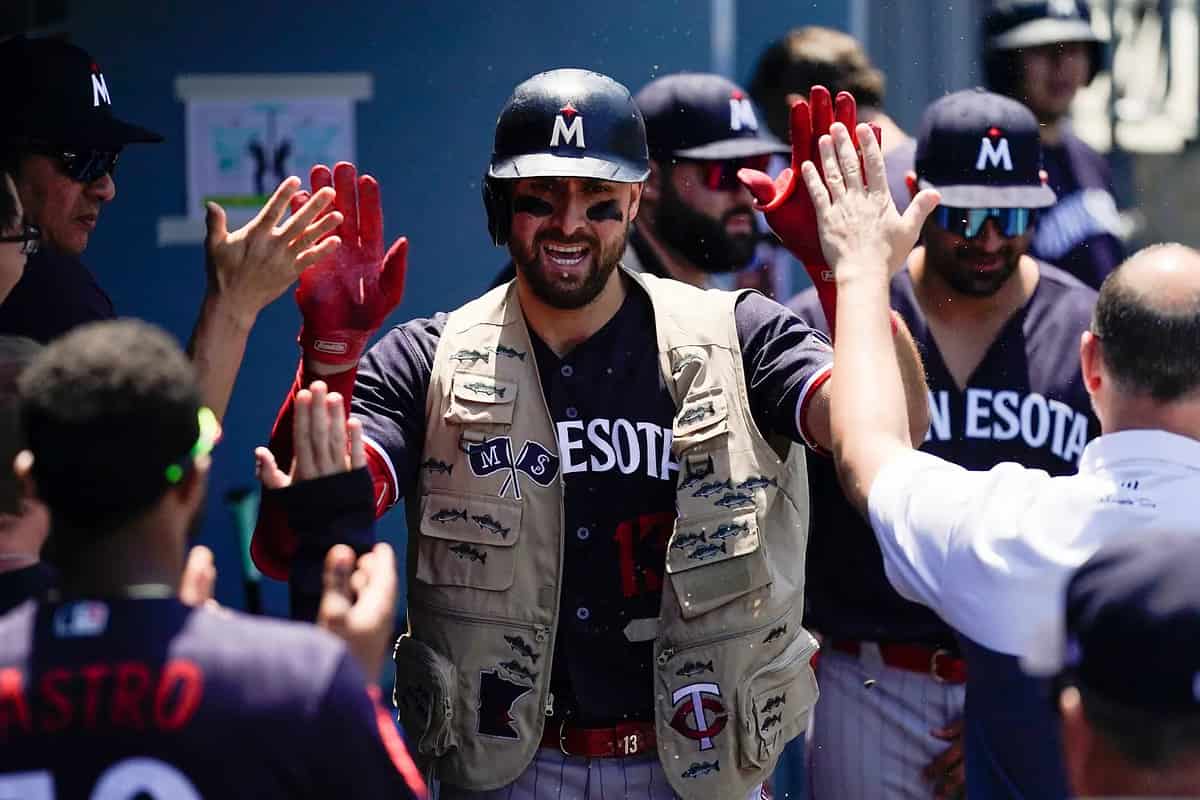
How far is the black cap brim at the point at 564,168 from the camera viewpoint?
3.48m

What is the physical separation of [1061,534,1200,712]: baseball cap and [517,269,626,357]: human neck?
1739mm

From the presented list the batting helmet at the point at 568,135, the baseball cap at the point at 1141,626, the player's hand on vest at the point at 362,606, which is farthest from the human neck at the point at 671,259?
the baseball cap at the point at 1141,626

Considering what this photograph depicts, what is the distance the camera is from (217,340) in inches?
137

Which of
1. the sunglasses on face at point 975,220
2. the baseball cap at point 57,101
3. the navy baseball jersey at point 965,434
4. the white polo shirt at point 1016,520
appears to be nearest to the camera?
the white polo shirt at point 1016,520

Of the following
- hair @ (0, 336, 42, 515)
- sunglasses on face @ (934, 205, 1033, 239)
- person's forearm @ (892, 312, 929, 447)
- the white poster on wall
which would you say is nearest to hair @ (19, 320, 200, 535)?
hair @ (0, 336, 42, 515)

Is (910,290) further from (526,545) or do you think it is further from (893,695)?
(526,545)

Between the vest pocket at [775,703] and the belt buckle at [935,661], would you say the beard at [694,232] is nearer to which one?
the belt buckle at [935,661]

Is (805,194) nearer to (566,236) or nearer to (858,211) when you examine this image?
(858,211)

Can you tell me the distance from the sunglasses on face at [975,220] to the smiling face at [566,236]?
48.0 inches

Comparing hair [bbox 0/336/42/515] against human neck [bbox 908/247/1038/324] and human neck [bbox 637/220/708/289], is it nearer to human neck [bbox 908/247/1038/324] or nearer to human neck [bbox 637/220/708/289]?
human neck [bbox 908/247/1038/324]

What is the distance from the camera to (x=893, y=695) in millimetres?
4395

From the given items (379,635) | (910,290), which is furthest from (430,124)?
(379,635)

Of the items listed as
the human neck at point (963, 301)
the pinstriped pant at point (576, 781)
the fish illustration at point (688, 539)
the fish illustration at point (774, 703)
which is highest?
the human neck at point (963, 301)

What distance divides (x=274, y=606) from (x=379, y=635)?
11.8 feet
